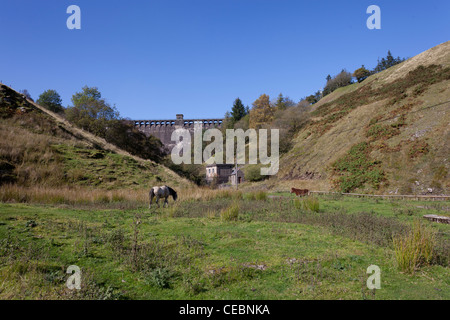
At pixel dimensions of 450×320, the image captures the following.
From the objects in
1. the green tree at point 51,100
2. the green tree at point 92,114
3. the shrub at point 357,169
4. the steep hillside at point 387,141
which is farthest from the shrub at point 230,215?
the green tree at point 51,100

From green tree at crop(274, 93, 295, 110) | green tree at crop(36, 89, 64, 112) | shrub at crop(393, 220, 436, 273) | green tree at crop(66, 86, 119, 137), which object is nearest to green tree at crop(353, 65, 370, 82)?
green tree at crop(274, 93, 295, 110)

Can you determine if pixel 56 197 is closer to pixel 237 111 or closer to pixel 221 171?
pixel 221 171

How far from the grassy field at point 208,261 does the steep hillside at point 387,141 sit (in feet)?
64.1

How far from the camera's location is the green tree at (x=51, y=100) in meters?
67.8

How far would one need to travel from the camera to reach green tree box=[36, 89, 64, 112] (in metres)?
67.8

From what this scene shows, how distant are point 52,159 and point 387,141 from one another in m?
34.9

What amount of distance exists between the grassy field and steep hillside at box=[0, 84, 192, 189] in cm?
1218

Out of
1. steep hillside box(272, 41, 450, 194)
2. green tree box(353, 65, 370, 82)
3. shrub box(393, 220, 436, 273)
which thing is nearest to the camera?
shrub box(393, 220, 436, 273)

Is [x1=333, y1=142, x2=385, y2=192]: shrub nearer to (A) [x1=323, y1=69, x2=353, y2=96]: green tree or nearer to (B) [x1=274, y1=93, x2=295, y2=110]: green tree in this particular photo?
(B) [x1=274, y1=93, x2=295, y2=110]: green tree

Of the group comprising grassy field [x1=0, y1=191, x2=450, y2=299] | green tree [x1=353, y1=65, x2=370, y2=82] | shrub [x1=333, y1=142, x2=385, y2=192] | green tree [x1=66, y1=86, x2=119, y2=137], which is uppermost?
green tree [x1=353, y1=65, x2=370, y2=82]

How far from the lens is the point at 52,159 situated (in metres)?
23.5

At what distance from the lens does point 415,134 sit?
30375 mm
